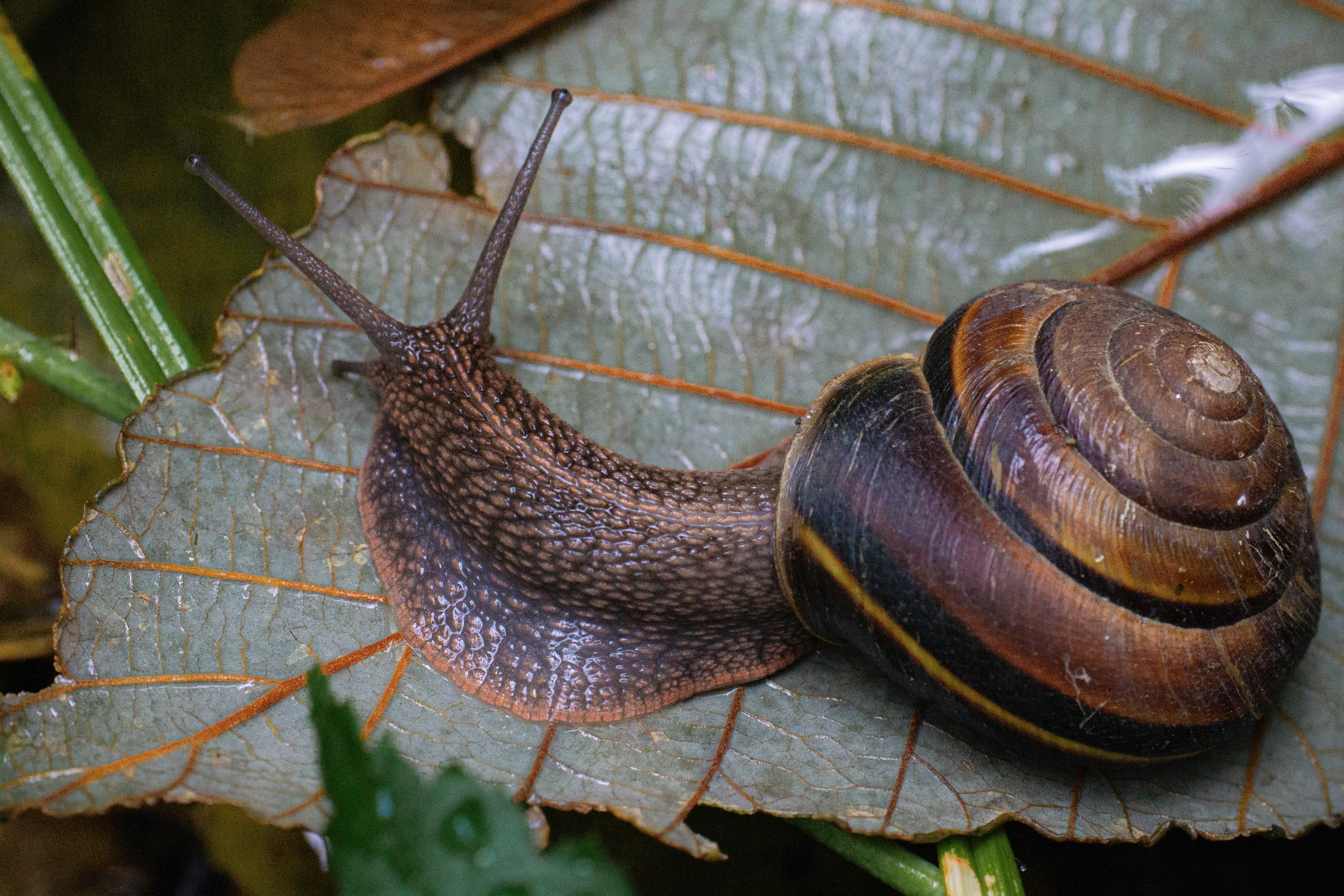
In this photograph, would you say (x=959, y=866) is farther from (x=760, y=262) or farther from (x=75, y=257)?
(x=75, y=257)

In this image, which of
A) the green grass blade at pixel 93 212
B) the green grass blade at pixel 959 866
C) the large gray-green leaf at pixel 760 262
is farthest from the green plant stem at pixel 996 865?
the green grass blade at pixel 93 212

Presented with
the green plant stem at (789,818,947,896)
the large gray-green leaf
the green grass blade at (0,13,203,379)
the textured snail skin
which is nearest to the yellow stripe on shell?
the textured snail skin

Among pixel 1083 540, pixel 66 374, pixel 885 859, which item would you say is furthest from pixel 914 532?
pixel 66 374

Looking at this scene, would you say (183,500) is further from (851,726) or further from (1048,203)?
(1048,203)

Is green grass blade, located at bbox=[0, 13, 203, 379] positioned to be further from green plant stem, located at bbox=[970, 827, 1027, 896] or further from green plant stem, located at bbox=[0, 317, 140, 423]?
green plant stem, located at bbox=[970, 827, 1027, 896]

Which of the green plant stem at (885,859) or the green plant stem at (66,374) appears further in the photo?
the green plant stem at (66,374)

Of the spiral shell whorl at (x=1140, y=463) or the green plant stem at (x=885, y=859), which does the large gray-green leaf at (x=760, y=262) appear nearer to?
the green plant stem at (x=885, y=859)

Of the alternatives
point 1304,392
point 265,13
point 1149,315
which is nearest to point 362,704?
point 1149,315
